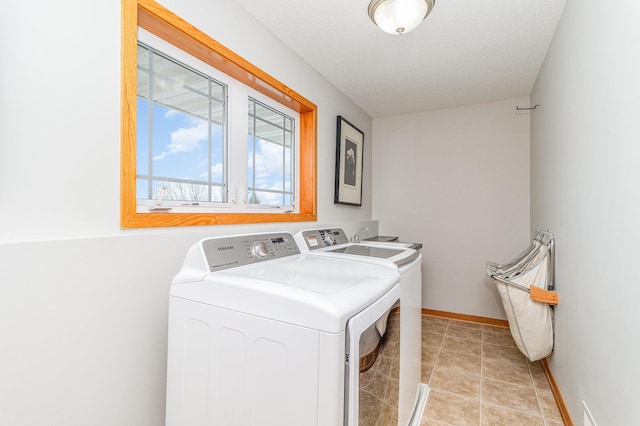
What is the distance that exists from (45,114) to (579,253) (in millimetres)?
2315

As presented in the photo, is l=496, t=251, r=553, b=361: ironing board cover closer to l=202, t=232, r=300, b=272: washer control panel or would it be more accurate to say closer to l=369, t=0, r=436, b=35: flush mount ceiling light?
l=202, t=232, r=300, b=272: washer control panel

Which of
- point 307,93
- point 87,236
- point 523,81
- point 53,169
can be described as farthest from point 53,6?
point 523,81

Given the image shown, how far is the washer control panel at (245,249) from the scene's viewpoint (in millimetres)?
1205

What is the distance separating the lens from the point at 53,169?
0.93 m

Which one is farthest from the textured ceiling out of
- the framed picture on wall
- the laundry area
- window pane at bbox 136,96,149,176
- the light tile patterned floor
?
the light tile patterned floor

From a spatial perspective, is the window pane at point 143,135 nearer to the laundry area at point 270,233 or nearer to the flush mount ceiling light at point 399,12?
the laundry area at point 270,233

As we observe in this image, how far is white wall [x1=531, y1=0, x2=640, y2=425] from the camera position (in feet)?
3.27

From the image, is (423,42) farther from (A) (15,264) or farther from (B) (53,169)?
(A) (15,264)

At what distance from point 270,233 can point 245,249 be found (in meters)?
0.25

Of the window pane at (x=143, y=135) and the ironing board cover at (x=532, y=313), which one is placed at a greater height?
the window pane at (x=143, y=135)

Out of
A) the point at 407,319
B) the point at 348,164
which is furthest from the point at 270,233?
the point at 348,164

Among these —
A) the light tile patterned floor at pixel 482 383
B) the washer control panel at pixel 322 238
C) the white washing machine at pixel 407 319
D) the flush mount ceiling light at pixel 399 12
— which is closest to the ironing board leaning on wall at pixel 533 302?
the light tile patterned floor at pixel 482 383

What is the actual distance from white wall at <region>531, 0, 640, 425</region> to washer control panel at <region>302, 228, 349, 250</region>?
1417mm

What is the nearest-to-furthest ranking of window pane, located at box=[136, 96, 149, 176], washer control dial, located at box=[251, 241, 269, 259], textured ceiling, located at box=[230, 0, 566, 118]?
1. window pane, located at box=[136, 96, 149, 176]
2. washer control dial, located at box=[251, 241, 269, 259]
3. textured ceiling, located at box=[230, 0, 566, 118]
